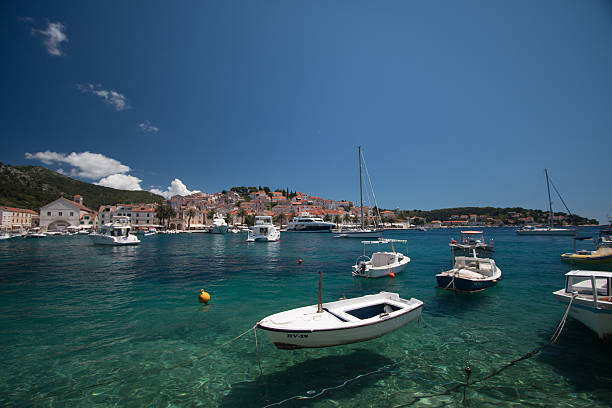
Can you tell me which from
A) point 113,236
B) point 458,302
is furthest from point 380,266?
point 113,236

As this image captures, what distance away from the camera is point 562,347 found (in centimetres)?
768

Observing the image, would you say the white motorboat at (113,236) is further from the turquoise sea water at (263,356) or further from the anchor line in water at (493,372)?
the anchor line in water at (493,372)

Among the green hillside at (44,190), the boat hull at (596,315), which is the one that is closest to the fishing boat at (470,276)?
the boat hull at (596,315)

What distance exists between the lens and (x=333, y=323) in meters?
6.43

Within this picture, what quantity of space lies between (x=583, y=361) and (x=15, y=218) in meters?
121

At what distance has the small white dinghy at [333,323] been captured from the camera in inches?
234

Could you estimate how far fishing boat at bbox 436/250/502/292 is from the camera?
13.3 metres

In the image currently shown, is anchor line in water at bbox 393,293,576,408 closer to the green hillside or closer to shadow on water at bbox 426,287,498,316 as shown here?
shadow on water at bbox 426,287,498,316

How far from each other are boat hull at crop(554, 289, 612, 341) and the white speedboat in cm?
451

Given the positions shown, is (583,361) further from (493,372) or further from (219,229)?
(219,229)

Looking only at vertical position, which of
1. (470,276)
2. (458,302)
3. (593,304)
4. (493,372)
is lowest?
(458,302)

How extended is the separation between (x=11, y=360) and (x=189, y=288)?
27.6ft

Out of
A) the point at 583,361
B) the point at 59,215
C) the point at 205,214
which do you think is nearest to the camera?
the point at 583,361

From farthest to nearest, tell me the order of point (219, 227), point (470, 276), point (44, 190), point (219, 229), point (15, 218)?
point (44, 190)
point (219, 229)
point (219, 227)
point (15, 218)
point (470, 276)
